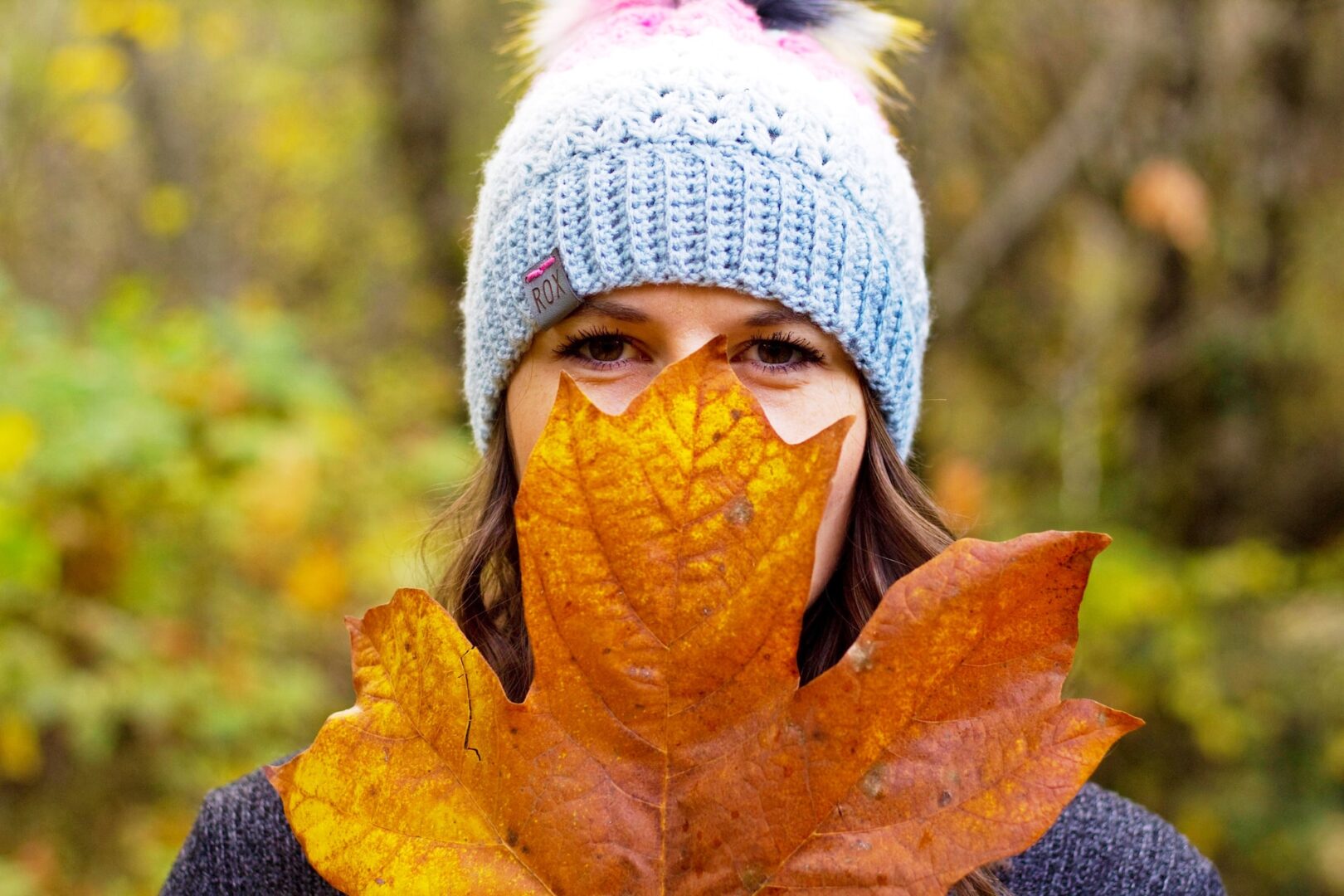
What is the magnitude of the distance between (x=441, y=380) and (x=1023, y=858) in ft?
22.5

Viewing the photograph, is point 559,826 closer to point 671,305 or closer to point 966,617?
point 966,617

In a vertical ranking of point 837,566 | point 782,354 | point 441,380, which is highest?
point 782,354

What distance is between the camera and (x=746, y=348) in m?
1.52

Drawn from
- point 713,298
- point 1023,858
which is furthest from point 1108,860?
point 713,298

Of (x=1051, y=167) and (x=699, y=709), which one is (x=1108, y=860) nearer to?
(x=699, y=709)

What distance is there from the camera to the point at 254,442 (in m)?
4.12

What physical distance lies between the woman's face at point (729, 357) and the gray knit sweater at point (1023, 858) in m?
0.53

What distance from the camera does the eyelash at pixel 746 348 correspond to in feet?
4.93

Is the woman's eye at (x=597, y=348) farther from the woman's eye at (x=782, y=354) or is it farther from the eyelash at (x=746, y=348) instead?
the woman's eye at (x=782, y=354)

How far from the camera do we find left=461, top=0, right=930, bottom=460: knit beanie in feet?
4.92

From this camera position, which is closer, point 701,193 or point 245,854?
point 701,193

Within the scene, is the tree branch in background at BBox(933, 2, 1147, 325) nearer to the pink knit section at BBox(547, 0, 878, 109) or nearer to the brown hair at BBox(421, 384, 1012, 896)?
the pink knit section at BBox(547, 0, 878, 109)

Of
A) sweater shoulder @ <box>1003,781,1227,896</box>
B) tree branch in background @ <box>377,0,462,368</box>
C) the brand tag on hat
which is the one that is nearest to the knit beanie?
the brand tag on hat

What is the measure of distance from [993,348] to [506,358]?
234 inches
